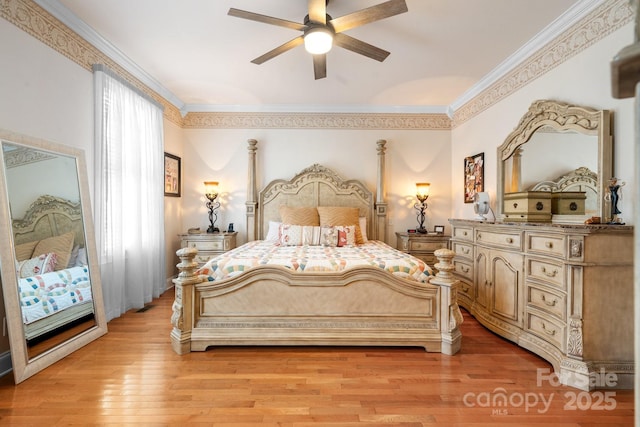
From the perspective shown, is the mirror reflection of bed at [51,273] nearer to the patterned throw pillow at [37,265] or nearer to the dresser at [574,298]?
the patterned throw pillow at [37,265]

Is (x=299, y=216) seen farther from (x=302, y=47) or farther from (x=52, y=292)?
(x=52, y=292)

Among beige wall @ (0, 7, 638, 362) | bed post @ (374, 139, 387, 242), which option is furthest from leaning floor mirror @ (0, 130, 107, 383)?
bed post @ (374, 139, 387, 242)

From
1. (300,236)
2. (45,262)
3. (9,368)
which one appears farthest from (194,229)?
(9,368)

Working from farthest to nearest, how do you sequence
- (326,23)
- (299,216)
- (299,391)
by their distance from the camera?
1. (299,216)
2. (326,23)
3. (299,391)

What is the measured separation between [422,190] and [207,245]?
10.8 feet

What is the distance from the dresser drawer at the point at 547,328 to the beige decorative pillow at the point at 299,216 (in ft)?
8.68

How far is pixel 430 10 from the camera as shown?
7.95 feet

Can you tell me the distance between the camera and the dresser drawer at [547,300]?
7.00 feet

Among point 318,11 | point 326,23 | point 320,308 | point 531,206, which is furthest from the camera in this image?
point 531,206

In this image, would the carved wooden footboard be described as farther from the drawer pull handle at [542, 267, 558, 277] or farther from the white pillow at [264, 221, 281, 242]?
the white pillow at [264, 221, 281, 242]

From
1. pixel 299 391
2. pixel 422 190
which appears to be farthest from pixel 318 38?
pixel 422 190

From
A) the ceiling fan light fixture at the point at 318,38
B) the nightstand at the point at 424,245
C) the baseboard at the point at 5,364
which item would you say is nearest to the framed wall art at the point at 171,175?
the baseboard at the point at 5,364

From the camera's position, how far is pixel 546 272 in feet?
7.51

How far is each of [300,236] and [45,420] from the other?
8.57 ft
